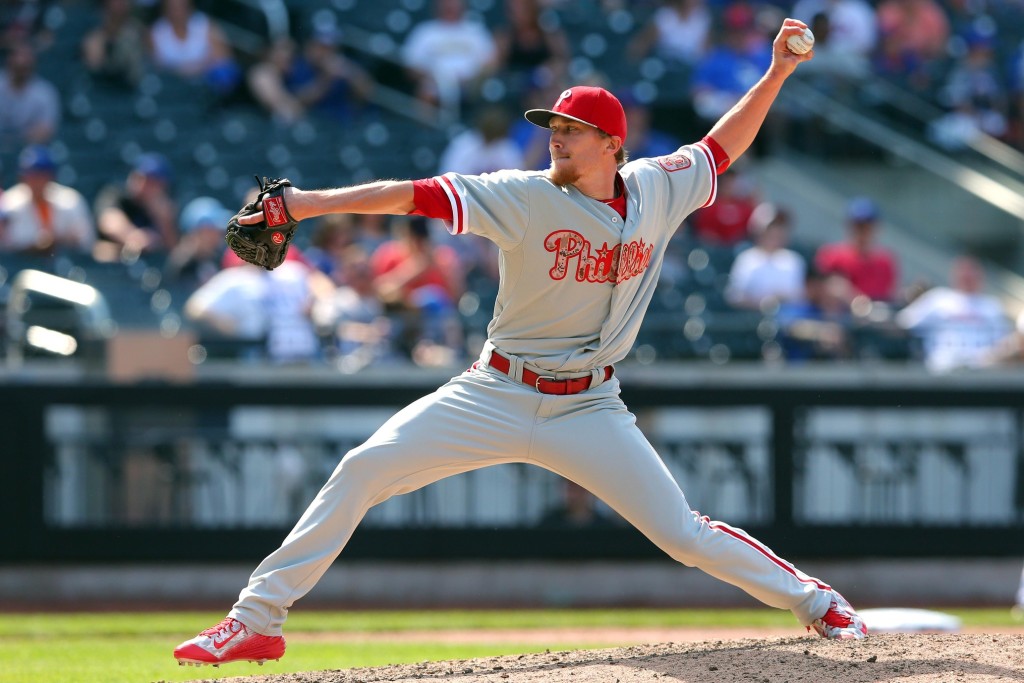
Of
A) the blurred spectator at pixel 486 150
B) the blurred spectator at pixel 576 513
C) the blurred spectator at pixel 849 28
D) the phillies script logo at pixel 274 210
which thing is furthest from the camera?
the blurred spectator at pixel 849 28

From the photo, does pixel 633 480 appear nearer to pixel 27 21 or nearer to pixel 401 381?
pixel 401 381

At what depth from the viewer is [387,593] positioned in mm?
10109

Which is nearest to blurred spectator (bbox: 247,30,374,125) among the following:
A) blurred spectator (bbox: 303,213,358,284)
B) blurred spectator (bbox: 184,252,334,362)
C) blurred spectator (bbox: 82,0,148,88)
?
blurred spectator (bbox: 82,0,148,88)

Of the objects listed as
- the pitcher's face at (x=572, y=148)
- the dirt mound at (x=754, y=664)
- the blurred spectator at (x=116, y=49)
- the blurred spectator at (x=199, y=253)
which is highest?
the blurred spectator at (x=116, y=49)

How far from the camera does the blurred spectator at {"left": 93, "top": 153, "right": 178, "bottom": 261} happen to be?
11414mm

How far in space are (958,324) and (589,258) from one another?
6.21 metres

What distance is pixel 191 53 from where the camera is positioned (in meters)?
13.9

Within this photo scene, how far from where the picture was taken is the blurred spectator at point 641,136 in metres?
12.7

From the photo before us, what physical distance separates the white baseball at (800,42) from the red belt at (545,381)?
62.1 inches

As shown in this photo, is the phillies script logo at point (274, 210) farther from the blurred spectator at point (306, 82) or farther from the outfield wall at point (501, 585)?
the blurred spectator at point (306, 82)

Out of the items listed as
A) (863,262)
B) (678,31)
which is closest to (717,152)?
(863,262)

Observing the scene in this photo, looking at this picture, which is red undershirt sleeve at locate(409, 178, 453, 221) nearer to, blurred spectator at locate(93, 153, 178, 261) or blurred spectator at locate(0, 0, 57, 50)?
blurred spectator at locate(93, 153, 178, 261)

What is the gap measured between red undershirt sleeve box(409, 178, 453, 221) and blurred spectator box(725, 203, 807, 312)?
6.54 meters

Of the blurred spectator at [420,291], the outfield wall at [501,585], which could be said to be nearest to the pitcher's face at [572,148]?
the blurred spectator at [420,291]
